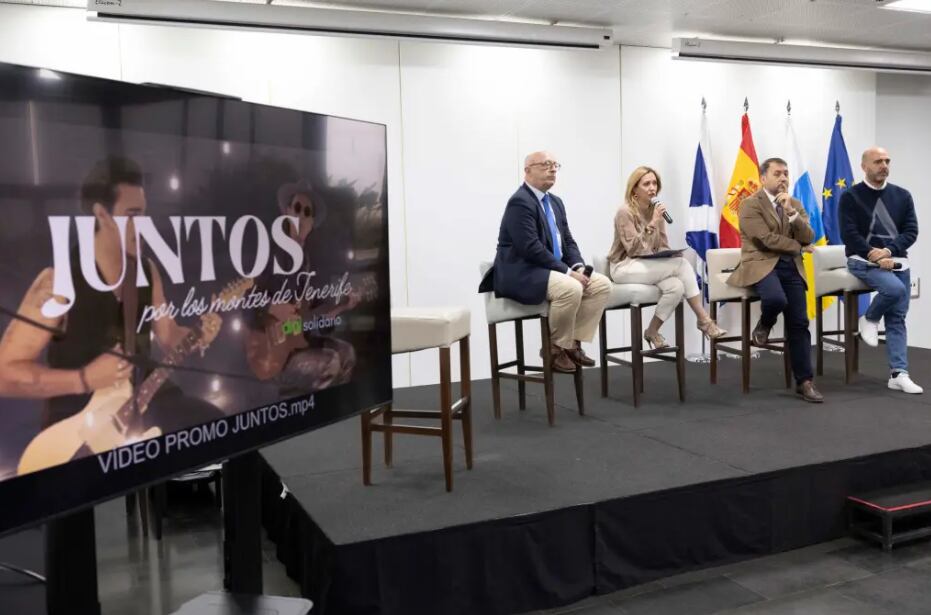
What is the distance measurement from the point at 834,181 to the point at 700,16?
1976mm

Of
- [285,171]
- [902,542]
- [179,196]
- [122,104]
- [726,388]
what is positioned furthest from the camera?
[726,388]

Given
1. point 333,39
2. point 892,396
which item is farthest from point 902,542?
point 333,39

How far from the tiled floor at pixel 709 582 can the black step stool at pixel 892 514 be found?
0.17 ft

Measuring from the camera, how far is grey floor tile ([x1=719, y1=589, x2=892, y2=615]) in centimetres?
265

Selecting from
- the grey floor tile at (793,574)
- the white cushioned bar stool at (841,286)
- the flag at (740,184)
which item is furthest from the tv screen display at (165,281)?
the flag at (740,184)

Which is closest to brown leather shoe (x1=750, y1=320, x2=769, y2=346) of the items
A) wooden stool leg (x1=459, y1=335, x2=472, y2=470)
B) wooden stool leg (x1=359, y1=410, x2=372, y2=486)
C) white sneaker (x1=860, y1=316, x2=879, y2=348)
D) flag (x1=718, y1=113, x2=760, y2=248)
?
white sneaker (x1=860, y1=316, x2=879, y2=348)

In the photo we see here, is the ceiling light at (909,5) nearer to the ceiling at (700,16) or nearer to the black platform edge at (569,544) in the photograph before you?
the ceiling at (700,16)

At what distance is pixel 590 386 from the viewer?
5191mm

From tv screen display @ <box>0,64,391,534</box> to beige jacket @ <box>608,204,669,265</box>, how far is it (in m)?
2.76

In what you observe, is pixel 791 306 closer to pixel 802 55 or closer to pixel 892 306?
pixel 892 306

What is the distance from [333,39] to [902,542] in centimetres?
450

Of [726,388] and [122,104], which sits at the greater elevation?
[122,104]

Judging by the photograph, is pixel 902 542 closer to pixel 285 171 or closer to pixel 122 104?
pixel 285 171

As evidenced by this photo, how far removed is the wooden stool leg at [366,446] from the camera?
3047 mm
